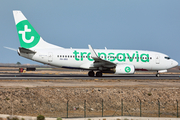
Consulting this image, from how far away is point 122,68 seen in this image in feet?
128

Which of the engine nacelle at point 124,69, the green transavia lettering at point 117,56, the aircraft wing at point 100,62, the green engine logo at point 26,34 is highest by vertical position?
the green engine logo at point 26,34

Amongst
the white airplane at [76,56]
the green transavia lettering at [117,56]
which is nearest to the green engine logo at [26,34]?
the white airplane at [76,56]

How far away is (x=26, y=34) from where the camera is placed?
1613 inches

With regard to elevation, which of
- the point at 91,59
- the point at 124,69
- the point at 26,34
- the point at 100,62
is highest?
the point at 26,34

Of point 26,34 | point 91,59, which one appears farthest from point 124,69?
point 26,34

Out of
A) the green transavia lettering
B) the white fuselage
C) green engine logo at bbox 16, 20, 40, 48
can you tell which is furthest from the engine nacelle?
green engine logo at bbox 16, 20, 40, 48

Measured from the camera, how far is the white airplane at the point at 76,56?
39781 mm

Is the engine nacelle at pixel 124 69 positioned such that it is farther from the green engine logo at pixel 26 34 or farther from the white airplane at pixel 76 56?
the green engine logo at pixel 26 34

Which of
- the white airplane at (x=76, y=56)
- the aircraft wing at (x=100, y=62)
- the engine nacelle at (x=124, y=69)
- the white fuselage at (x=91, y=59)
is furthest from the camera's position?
the white fuselage at (x=91, y=59)

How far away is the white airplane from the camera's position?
131 ft

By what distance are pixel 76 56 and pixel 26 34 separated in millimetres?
8950

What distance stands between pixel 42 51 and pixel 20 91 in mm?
15783

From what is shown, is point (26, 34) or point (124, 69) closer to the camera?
point (124, 69)

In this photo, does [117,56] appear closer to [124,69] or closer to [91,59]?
[124,69]
